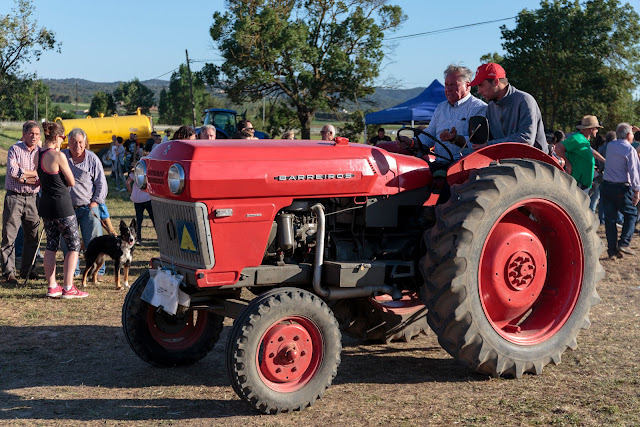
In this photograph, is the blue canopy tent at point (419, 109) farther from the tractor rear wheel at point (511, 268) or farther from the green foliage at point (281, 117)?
the green foliage at point (281, 117)

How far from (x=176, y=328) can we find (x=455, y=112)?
279 cm

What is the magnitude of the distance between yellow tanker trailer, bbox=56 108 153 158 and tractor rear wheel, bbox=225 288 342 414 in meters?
30.1

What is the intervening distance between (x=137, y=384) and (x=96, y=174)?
4.39 meters

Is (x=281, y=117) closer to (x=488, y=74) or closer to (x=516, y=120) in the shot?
(x=488, y=74)

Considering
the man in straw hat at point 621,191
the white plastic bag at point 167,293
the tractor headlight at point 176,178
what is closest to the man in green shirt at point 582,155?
the man in straw hat at point 621,191

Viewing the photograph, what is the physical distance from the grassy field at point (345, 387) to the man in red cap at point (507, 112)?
1.73m

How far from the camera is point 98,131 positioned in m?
33.1

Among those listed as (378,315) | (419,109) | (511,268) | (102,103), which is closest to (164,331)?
(378,315)

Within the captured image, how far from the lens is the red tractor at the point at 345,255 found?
14.3 feet

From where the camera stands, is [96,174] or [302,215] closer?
[302,215]

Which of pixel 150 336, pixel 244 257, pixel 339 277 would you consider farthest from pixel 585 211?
pixel 150 336

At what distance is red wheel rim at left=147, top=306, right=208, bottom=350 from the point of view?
5.29 metres

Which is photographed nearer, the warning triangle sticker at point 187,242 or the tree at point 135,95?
the warning triangle sticker at point 187,242

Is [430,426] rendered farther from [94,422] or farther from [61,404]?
[61,404]
